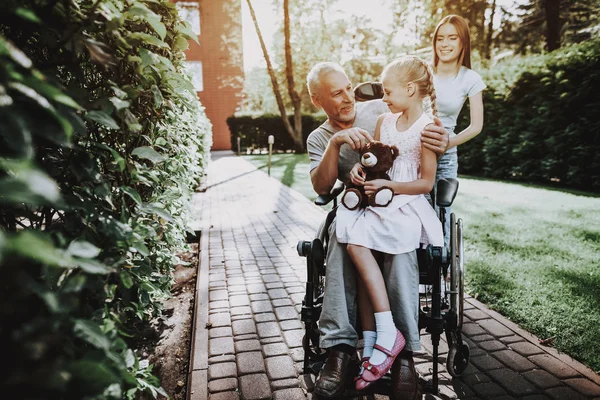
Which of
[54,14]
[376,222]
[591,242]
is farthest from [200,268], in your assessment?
[591,242]

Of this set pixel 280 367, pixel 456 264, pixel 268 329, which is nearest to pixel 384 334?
pixel 456 264

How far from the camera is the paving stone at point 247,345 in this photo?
9.95 ft

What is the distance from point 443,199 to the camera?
2.66 m

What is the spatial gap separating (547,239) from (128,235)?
17.9 feet

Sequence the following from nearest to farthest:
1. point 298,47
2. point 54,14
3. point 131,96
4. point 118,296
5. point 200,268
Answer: point 54,14 < point 131,96 < point 118,296 < point 200,268 < point 298,47

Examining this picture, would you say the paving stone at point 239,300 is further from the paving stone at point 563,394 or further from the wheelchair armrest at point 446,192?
the paving stone at point 563,394

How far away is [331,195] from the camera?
3010mm

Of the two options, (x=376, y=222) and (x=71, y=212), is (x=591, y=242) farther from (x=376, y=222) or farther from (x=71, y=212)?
(x=71, y=212)

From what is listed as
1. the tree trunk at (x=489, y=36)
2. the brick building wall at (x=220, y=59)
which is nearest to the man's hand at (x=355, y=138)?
the tree trunk at (x=489, y=36)

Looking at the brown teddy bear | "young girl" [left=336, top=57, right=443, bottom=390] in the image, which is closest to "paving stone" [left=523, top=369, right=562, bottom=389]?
"young girl" [left=336, top=57, right=443, bottom=390]

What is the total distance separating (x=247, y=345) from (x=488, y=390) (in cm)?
161

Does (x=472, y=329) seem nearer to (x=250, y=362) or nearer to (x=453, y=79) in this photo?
(x=250, y=362)

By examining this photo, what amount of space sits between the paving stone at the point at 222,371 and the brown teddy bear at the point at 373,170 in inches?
51.9

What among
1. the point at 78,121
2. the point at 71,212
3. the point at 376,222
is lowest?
the point at 376,222
